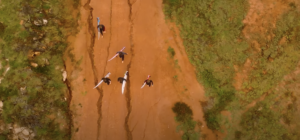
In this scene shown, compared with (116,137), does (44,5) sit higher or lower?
higher

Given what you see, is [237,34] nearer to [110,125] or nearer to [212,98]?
[212,98]

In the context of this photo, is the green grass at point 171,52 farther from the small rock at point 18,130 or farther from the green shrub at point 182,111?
the small rock at point 18,130

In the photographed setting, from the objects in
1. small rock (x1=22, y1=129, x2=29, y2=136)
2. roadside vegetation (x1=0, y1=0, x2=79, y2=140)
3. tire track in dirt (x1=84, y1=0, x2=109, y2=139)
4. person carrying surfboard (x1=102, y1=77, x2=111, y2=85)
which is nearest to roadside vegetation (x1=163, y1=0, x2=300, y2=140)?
tire track in dirt (x1=84, y1=0, x2=109, y2=139)

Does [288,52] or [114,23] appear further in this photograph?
[114,23]

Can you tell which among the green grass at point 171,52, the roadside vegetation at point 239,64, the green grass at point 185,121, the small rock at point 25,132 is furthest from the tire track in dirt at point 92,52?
the roadside vegetation at point 239,64

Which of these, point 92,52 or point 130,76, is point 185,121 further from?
point 92,52

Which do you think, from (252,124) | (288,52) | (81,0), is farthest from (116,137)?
(288,52)

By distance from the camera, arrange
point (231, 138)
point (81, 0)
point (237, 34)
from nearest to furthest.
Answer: point (231, 138) → point (237, 34) → point (81, 0)
